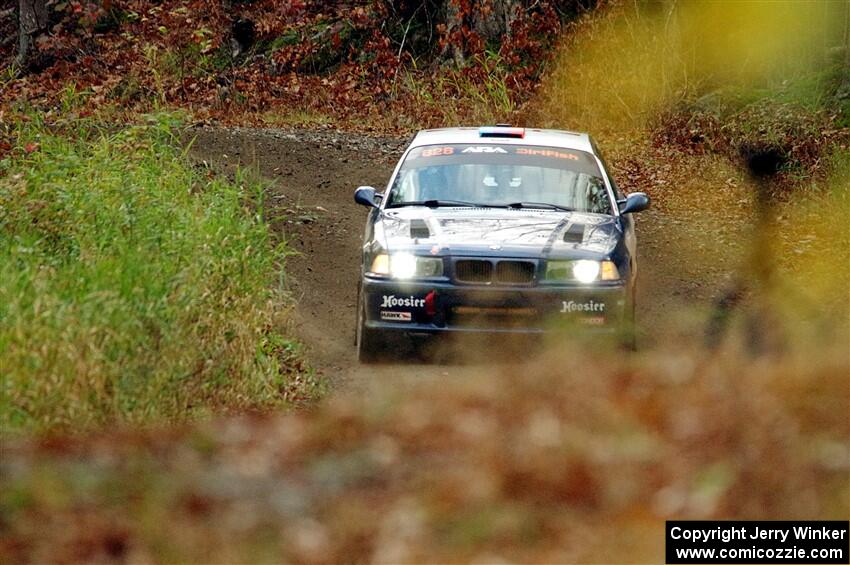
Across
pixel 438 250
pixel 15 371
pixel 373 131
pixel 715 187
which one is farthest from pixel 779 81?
pixel 15 371

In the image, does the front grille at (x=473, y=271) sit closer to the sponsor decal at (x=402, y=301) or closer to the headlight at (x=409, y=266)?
the headlight at (x=409, y=266)

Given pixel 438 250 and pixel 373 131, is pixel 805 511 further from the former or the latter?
pixel 373 131

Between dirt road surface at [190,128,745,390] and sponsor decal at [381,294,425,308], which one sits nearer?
sponsor decal at [381,294,425,308]

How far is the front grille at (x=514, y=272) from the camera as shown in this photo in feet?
29.6

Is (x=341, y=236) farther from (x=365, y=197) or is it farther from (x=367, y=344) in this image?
(x=367, y=344)

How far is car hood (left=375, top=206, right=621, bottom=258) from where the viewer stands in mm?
9117

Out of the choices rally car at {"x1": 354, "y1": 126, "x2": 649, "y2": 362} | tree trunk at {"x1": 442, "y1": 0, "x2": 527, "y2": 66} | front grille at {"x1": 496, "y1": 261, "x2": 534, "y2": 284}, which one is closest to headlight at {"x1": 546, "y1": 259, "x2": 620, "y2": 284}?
rally car at {"x1": 354, "y1": 126, "x2": 649, "y2": 362}

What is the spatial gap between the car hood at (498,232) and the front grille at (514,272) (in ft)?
0.21

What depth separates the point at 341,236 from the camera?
15.4m

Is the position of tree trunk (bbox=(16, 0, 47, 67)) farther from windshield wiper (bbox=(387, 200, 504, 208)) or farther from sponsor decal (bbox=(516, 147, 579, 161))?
windshield wiper (bbox=(387, 200, 504, 208))

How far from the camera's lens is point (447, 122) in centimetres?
2294

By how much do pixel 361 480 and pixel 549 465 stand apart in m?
0.80

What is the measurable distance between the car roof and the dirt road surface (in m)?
1.59

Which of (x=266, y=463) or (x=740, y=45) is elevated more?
(x=740, y=45)
